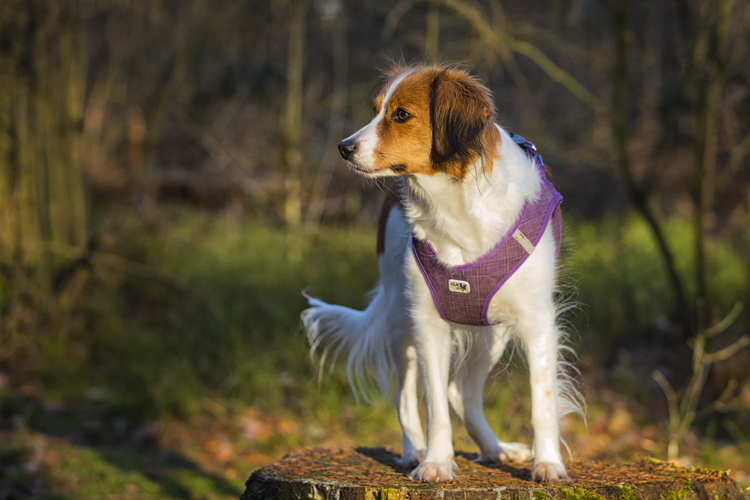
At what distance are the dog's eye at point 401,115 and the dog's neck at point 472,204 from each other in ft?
0.69

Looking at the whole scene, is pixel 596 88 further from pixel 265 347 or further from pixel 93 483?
pixel 93 483

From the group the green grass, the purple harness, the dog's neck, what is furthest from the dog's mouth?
the green grass

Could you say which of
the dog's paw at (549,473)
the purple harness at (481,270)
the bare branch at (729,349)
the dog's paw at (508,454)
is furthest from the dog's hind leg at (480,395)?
the bare branch at (729,349)

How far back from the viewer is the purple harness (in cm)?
245

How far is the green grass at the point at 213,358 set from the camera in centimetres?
501

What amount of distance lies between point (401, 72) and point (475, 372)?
4.52 ft

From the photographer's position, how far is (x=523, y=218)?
2.49 metres

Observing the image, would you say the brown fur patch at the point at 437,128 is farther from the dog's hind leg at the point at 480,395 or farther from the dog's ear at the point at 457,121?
the dog's hind leg at the point at 480,395

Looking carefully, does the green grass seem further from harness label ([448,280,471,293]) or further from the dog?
harness label ([448,280,471,293])

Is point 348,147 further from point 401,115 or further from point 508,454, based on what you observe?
point 508,454

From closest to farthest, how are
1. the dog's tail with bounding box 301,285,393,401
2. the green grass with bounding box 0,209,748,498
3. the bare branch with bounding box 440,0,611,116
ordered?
1. the dog's tail with bounding box 301,285,393,401
2. the green grass with bounding box 0,209,748,498
3. the bare branch with bounding box 440,0,611,116

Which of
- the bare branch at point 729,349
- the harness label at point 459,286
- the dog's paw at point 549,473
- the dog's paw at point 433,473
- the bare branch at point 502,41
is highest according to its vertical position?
the bare branch at point 502,41

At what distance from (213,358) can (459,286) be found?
4.37m

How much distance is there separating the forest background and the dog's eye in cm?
48
